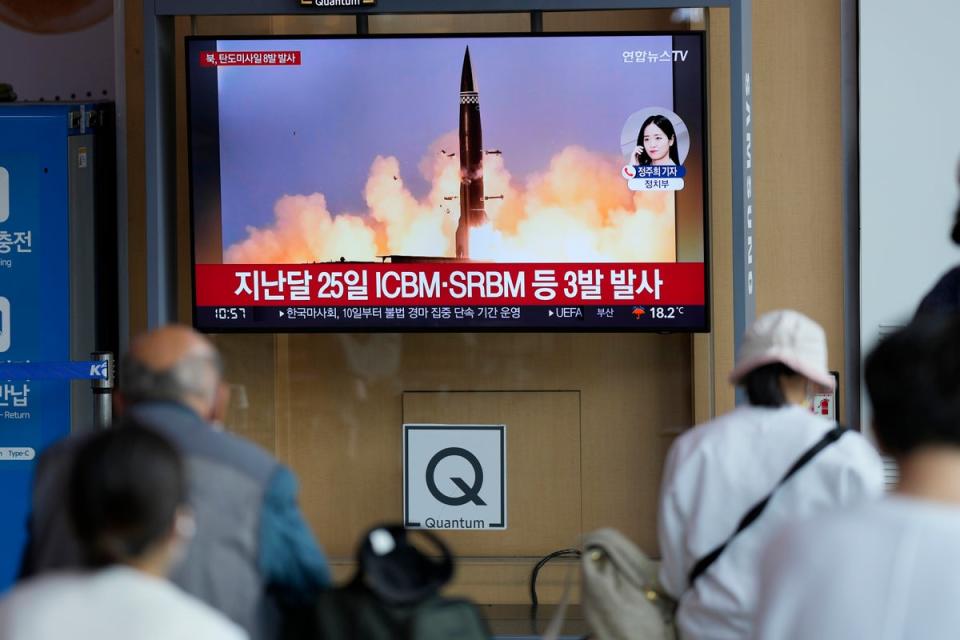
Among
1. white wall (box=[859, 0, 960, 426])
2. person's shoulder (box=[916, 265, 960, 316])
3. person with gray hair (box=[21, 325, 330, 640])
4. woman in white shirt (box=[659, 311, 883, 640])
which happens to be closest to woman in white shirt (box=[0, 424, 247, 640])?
person with gray hair (box=[21, 325, 330, 640])

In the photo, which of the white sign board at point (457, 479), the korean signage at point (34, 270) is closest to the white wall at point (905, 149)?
the white sign board at point (457, 479)

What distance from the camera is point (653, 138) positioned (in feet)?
17.3

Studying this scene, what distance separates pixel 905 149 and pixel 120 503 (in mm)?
4389

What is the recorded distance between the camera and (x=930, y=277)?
553 cm

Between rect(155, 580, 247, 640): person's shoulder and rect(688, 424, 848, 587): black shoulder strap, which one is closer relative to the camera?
rect(155, 580, 247, 640): person's shoulder

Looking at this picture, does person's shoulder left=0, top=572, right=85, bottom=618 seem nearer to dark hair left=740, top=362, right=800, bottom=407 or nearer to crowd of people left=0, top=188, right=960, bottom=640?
crowd of people left=0, top=188, right=960, bottom=640

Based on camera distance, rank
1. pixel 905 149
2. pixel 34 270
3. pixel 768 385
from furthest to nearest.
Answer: pixel 34 270 < pixel 905 149 < pixel 768 385

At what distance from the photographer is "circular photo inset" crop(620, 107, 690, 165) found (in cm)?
525

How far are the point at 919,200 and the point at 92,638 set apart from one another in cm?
451

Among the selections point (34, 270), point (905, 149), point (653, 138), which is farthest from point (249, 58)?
point (905, 149)

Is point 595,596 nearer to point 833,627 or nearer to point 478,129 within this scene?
point 833,627

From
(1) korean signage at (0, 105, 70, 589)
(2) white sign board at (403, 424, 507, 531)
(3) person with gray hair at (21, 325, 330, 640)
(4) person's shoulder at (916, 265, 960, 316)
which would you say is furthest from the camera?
(1) korean signage at (0, 105, 70, 589)

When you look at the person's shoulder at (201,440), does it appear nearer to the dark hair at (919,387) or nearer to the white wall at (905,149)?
the dark hair at (919,387)

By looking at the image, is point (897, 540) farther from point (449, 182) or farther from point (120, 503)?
point (449, 182)
